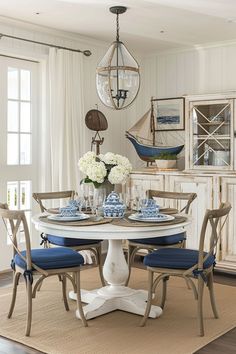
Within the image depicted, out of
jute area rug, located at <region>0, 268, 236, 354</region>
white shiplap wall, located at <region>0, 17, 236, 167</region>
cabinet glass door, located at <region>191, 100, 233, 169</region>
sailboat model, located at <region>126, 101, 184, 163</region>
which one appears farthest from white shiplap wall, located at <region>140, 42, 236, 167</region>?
jute area rug, located at <region>0, 268, 236, 354</region>

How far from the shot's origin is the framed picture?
588 centimetres

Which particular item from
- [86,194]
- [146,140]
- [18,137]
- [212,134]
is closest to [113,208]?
[86,194]

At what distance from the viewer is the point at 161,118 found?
604 centimetres

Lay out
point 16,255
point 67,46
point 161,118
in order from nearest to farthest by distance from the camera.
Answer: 1. point 16,255
2. point 67,46
3. point 161,118

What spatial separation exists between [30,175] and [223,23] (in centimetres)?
245

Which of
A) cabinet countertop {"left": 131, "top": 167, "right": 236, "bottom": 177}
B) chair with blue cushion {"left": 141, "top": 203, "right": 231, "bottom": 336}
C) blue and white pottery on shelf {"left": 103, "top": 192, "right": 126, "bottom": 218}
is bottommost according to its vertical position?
chair with blue cushion {"left": 141, "top": 203, "right": 231, "bottom": 336}

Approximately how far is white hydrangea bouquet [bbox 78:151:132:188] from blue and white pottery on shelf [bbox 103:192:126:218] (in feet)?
0.62

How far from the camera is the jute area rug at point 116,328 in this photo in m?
3.09

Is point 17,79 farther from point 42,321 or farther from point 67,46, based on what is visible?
point 42,321

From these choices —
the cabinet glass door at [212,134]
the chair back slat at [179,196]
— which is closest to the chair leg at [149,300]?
the chair back slat at [179,196]

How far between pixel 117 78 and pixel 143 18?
1084mm

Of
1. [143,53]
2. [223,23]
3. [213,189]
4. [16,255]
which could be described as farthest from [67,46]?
[16,255]

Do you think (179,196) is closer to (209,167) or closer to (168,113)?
(209,167)

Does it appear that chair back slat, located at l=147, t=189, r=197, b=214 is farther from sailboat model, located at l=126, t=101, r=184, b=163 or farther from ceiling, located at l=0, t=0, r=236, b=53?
ceiling, located at l=0, t=0, r=236, b=53
